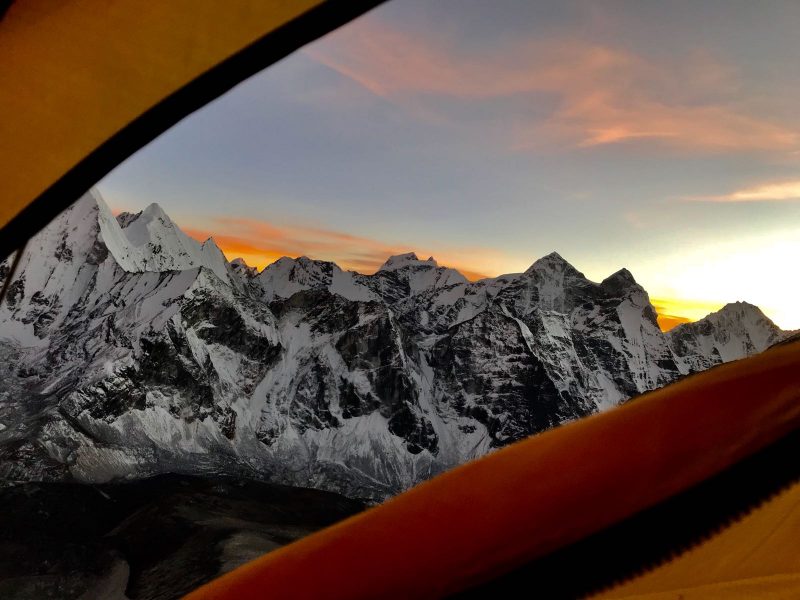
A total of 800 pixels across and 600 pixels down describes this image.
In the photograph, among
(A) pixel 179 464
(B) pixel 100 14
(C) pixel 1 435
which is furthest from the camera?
(A) pixel 179 464

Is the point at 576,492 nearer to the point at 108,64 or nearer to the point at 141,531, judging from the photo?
the point at 108,64

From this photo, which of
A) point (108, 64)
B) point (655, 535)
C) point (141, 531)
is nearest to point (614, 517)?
point (655, 535)

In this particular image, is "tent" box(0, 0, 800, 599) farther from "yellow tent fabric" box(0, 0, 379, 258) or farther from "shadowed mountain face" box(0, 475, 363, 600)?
"shadowed mountain face" box(0, 475, 363, 600)

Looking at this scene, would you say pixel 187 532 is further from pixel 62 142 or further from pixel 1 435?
pixel 62 142

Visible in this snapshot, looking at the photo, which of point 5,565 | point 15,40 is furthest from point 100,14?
point 5,565

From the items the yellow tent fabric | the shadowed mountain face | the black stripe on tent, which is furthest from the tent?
the shadowed mountain face

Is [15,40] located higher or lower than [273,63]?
higher
